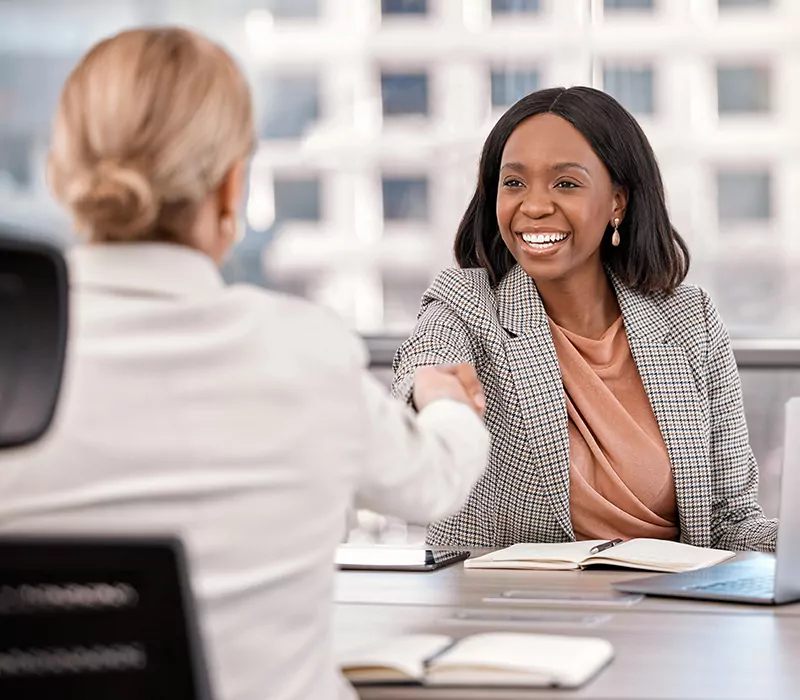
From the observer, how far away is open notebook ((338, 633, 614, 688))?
1379 millimetres

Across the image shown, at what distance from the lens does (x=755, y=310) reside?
164 inches

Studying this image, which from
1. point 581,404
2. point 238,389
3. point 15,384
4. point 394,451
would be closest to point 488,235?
point 581,404

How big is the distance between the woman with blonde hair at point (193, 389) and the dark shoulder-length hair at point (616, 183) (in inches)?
55.4

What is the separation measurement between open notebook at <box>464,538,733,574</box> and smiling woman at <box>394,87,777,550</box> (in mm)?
213

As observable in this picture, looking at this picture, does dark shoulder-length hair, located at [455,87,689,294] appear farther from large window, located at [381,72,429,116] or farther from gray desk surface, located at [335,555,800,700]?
large window, located at [381,72,429,116]

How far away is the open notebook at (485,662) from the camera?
4.52 ft

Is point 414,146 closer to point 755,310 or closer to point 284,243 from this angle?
point 284,243

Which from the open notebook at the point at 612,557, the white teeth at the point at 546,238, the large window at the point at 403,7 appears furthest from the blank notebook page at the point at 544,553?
the large window at the point at 403,7

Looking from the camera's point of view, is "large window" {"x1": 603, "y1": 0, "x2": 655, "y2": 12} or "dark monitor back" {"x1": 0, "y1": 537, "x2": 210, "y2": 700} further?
"large window" {"x1": 603, "y1": 0, "x2": 655, "y2": 12}

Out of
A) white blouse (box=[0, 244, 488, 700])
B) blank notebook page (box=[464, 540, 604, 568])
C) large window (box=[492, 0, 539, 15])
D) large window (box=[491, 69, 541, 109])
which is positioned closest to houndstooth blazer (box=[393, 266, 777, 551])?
blank notebook page (box=[464, 540, 604, 568])

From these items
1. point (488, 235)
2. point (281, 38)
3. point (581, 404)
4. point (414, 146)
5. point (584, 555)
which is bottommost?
point (584, 555)

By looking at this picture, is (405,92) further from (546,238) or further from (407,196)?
(546,238)

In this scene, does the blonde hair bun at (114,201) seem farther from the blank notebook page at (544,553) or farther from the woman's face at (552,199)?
the woman's face at (552,199)

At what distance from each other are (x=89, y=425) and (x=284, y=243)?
10.6ft
